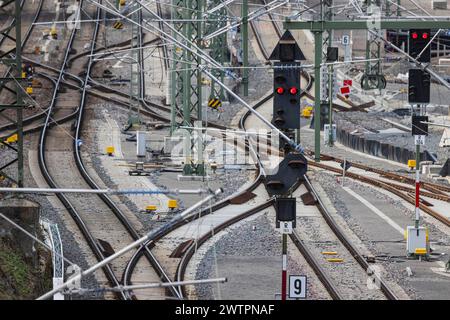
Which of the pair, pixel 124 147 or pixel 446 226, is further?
pixel 124 147

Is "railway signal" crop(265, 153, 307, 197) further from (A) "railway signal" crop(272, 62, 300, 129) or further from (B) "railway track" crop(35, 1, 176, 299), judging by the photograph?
(B) "railway track" crop(35, 1, 176, 299)

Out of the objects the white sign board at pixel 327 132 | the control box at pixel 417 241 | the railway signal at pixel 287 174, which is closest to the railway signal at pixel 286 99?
the railway signal at pixel 287 174

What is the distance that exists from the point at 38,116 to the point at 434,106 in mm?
16837

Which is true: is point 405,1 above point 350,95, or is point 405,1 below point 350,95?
above

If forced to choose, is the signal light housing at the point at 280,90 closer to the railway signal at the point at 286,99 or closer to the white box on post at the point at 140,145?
the railway signal at the point at 286,99

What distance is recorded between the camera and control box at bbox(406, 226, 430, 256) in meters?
25.1

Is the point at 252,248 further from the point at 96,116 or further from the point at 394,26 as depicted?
the point at 96,116

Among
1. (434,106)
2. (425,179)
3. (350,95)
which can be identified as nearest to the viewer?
(425,179)

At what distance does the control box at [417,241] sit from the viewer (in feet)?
82.2

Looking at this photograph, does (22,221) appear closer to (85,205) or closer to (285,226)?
(85,205)

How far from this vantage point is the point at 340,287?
73.1 feet

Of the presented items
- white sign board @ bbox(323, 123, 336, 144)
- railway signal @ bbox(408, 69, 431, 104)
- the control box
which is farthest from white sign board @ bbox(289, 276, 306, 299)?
white sign board @ bbox(323, 123, 336, 144)

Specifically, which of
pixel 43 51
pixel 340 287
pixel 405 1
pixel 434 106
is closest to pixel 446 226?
pixel 340 287

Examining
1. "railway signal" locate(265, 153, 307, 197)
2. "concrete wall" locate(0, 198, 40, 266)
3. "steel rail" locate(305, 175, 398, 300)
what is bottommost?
"steel rail" locate(305, 175, 398, 300)
